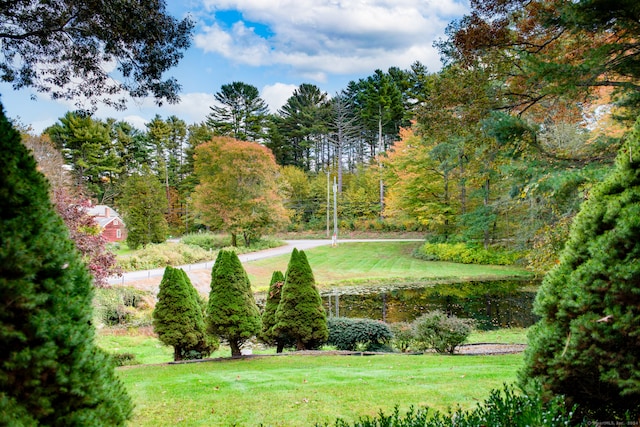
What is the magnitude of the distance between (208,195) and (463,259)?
18.1 meters

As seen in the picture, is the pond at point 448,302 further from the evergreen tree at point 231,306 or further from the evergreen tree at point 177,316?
the evergreen tree at point 177,316

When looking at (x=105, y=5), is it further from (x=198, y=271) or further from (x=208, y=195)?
(x=208, y=195)

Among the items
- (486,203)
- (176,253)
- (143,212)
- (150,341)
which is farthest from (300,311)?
(143,212)

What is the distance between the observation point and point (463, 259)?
25781 mm

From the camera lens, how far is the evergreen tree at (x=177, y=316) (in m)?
7.75

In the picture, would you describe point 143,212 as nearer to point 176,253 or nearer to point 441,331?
point 176,253

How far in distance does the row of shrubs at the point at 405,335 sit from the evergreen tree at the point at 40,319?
820 centimetres

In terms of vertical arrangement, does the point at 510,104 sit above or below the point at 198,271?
above

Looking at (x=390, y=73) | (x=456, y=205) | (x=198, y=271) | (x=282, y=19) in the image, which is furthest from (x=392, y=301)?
(x=390, y=73)

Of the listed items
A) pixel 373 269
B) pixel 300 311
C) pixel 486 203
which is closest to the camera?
pixel 300 311

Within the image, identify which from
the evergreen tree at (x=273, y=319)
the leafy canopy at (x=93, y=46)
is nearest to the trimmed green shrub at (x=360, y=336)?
the evergreen tree at (x=273, y=319)

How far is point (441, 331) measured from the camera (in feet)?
29.9

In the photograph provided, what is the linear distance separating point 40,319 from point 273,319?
27.2 ft

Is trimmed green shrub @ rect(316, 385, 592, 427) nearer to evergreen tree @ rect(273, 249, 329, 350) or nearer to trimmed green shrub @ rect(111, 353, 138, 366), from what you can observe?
evergreen tree @ rect(273, 249, 329, 350)
